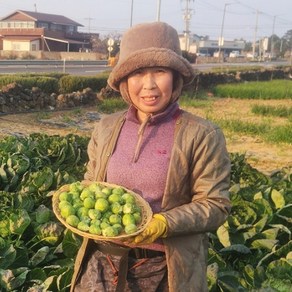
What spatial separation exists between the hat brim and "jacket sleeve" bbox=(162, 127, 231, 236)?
0.28 m

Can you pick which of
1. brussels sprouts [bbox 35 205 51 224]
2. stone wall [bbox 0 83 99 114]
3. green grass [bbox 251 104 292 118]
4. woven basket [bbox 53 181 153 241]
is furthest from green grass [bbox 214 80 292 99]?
woven basket [bbox 53 181 153 241]

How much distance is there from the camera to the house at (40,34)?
172 ft

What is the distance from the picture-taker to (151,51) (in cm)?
199

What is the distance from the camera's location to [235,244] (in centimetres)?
388

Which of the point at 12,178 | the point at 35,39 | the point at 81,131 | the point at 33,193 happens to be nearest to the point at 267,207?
the point at 33,193

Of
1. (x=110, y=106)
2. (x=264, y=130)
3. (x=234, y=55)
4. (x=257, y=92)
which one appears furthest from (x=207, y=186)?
(x=234, y=55)

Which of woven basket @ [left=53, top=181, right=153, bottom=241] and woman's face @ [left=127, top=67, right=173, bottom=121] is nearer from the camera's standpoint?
woven basket @ [left=53, top=181, right=153, bottom=241]

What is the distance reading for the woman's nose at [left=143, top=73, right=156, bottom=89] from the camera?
79.0 inches

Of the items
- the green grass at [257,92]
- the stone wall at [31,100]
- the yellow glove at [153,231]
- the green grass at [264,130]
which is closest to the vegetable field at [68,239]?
the yellow glove at [153,231]

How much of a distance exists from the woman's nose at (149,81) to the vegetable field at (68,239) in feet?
5.29

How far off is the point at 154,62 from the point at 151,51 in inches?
1.9

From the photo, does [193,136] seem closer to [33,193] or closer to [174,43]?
[174,43]

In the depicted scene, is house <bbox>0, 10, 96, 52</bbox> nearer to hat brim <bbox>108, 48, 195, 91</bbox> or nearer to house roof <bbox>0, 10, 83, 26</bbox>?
house roof <bbox>0, 10, 83, 26</bbox>

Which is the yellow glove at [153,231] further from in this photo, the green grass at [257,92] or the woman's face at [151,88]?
the green grass at [257,92]
